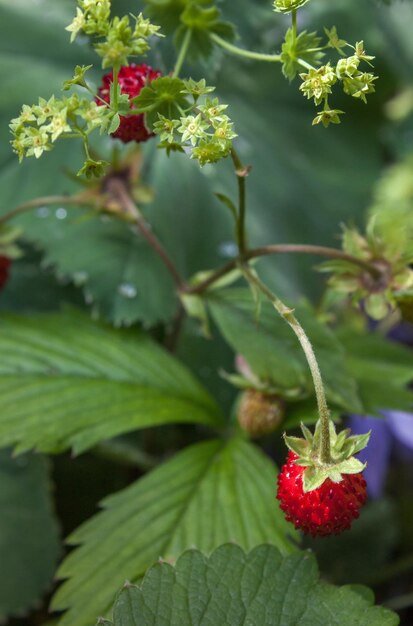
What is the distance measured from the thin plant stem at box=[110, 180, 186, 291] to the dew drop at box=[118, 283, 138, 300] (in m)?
0.06

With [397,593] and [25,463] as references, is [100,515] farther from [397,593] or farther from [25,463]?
[397,593]

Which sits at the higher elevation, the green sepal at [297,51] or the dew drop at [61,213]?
the green sepal at [297,51]

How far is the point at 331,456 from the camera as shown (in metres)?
0.56

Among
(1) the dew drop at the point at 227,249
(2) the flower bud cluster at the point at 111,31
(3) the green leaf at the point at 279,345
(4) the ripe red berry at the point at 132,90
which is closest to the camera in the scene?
(2) the flower bud cluster at the point at 111,31

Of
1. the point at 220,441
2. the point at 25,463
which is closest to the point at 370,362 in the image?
the point at 220,441

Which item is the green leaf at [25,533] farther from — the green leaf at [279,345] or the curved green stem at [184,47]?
the curved green stem at [184,47]

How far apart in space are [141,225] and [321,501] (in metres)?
0.39

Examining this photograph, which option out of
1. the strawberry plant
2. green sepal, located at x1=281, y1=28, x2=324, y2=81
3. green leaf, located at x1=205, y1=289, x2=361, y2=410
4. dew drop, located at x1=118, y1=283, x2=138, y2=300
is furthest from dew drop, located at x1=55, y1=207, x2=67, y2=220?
green sepal, located at x1=281, y1=28, x2=324, y2=81

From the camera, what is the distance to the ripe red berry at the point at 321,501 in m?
0.56

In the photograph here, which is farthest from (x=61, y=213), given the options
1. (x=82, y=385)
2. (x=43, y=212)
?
(x=82, y=385)

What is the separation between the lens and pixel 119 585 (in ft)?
2.30

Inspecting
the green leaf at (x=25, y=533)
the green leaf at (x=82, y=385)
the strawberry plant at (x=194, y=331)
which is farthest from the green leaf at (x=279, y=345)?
the green leaf at (x=25, y=533)

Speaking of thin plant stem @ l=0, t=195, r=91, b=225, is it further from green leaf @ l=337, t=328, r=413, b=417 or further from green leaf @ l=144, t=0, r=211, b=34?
green leaf @ l=337, t=328, r=413, b=417

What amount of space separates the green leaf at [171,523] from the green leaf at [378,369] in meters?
0.13
